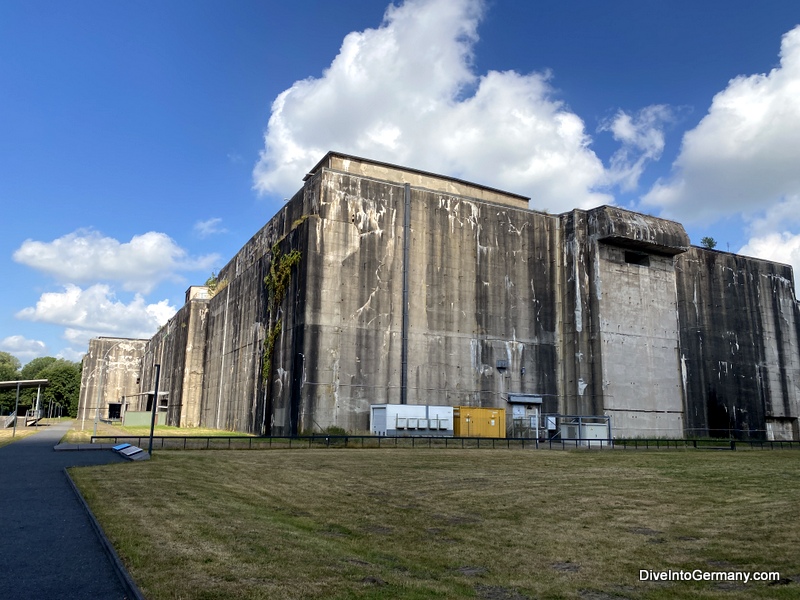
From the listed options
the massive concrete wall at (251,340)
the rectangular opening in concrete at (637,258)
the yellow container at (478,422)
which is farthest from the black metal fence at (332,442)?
the rectangular opening in concrete at (637,258)

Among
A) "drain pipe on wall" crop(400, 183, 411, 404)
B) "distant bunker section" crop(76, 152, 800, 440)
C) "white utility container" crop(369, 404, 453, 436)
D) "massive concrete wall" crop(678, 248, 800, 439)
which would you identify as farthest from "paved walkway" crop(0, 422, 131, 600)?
"massive concrete wall" crop(678, 248, 800, 439)

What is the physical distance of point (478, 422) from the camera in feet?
133

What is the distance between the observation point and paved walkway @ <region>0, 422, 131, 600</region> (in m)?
7.62

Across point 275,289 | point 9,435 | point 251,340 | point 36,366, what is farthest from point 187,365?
point 36,366

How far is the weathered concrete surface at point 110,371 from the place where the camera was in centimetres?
11831

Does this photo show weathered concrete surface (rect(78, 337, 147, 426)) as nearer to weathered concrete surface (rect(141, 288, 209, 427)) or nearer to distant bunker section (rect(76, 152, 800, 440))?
weathered concrete surface (rect(141, 288, 209, 427))

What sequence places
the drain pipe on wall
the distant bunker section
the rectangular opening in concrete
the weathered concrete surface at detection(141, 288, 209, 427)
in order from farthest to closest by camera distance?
the weathered concrete surface at detection(141, 288, 209, 427), the rectangular opening in concrete, the drain pipe on wall, the distant bunker section

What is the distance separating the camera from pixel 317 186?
140ft

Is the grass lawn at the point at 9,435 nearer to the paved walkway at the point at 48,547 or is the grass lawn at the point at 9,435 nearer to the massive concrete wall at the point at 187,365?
the paved walkway at the point at 48,547

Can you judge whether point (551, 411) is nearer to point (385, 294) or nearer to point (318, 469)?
point (385, 294)

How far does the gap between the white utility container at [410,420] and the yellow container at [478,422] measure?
3.82 ft

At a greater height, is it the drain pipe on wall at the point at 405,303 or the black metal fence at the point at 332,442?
the drain pipe on wall at the point at 405,303

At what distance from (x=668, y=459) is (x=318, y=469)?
50.7ft

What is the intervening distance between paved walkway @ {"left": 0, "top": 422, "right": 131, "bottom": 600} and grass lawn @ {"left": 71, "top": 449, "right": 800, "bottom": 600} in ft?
1.26
